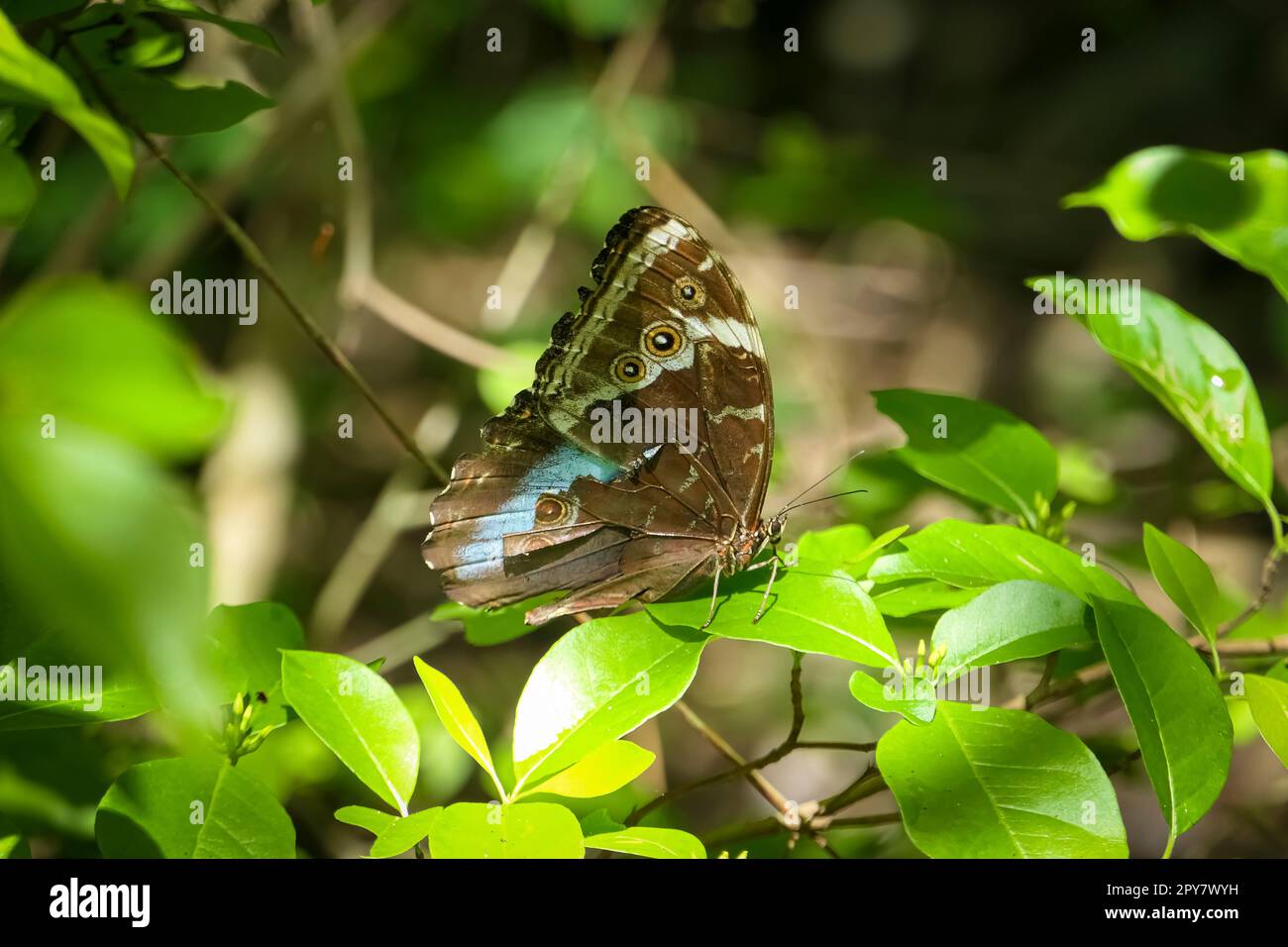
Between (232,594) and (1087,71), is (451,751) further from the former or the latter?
(1087,71)

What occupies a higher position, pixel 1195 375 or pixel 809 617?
pixel 1195 375

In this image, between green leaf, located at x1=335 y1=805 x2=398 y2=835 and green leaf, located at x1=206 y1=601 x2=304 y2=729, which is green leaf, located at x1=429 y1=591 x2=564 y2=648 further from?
green leaf, located at x1=335 y1=805 x2=398 y2=835

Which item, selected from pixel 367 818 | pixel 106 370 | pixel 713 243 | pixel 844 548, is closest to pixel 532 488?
pixel 844 548

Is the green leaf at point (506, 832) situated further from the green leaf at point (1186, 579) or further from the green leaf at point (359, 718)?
the green leaf at point (1186, 579)

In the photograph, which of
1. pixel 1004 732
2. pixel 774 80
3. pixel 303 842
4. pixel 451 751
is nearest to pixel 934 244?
pixel 774 80

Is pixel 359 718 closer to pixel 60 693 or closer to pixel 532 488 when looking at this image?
pixel 60 693

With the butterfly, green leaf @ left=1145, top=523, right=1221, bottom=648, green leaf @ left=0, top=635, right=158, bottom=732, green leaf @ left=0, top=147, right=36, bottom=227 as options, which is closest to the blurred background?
the butterfly

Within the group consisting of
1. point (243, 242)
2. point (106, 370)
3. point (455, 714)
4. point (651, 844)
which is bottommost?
point (651, 844)

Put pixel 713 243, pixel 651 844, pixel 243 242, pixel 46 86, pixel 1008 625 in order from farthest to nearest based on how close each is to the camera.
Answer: pixel 713 243, pixel 243 242, pixel 1008 625, pixel 651 844, pixel 46 86
